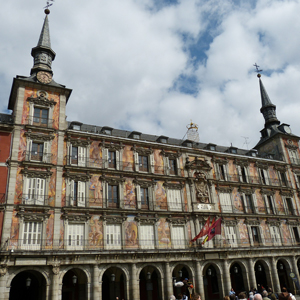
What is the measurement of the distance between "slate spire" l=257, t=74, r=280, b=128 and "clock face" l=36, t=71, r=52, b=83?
3504cm

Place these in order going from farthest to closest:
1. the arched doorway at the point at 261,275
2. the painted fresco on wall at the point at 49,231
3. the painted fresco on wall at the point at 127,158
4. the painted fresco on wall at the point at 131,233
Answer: the arched doorway at the point at 261,275, the painted fresco on wall at the point at 127,158, the painted fresco on wall at the point at 131,233, the painted fresco on wall at the point at 49,231

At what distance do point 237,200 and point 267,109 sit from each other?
67.5 ft

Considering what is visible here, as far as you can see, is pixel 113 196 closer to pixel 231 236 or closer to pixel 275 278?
pixel 231 236

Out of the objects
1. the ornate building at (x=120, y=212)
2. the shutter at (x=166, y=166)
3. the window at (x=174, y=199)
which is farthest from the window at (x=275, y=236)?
the shutter at (x=166, y=166)

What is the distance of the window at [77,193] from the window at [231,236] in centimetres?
1724

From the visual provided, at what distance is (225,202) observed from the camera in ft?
124

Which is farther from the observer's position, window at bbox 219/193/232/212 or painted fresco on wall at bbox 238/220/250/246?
window at bbox 219/193/232/212

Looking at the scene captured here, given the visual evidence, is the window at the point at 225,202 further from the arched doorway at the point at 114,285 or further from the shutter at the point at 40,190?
the shutter at the point at 40,190

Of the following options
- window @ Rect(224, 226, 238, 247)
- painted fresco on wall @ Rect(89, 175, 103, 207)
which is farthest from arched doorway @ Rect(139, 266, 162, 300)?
window @ Rect(224, 226, 238, 247)

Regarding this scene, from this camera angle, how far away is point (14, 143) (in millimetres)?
29250

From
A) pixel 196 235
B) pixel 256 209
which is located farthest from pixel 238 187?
pixel 196 235

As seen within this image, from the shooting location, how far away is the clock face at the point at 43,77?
1311 inches

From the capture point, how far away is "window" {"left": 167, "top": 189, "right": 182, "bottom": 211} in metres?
34.3

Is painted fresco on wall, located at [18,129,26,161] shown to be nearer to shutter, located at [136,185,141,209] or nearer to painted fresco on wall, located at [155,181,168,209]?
shutter, located at [136,185,141,209]
